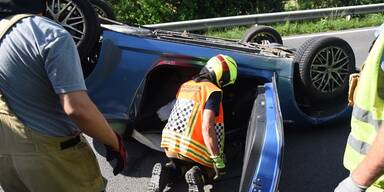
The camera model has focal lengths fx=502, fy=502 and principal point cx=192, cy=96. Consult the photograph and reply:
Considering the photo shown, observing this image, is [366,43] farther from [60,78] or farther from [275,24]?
[60,78]

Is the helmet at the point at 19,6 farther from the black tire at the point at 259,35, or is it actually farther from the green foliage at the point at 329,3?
the green foliage at the point at 329,3

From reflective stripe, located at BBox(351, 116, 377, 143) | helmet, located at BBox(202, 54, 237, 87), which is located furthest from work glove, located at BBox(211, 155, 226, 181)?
reflective stripe, located at BBox(351, 116, 377, 143)

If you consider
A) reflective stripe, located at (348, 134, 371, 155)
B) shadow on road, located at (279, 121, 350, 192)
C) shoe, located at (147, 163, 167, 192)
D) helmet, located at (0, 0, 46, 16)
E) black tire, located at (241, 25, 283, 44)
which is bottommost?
shadow on road, located at (279, 121, 350, 192)

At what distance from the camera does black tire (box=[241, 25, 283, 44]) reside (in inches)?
239

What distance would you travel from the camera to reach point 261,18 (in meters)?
9.52

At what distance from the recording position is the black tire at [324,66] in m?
4.31

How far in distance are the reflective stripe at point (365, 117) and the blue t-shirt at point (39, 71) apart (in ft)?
3.51

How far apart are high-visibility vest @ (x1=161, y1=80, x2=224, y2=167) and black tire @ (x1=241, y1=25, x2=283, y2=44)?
2519 millimetres

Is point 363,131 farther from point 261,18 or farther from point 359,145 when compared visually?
point 261,18

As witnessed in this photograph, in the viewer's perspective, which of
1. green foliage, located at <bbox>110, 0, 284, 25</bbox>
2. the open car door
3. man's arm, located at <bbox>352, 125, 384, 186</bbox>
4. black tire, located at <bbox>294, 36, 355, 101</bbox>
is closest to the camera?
man's arm, located at <bbox>352, 125, 384, 186</bbox>

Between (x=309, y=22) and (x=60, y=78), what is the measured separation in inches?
362

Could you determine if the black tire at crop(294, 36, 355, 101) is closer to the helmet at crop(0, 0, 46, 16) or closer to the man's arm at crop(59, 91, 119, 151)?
the man's arm at crop(59, 91, 119, 151)

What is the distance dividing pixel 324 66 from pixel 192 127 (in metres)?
1.56

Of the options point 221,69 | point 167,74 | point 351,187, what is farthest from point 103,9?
point 351,187
